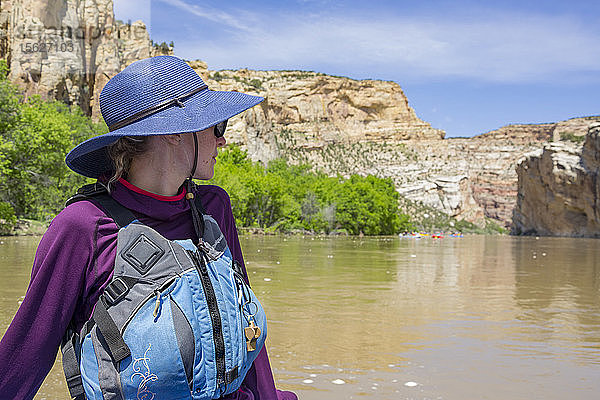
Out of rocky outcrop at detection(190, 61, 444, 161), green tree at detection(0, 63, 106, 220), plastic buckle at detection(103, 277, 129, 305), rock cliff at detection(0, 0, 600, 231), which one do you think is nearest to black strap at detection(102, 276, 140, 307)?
plastic buckle at detection(103, 277, 129, 305)

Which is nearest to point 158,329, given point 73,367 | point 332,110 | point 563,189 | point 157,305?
point 157,305

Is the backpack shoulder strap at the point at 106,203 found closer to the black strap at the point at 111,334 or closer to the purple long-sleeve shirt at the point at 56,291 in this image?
the purple long-sleeve shirt at the point at 56,291

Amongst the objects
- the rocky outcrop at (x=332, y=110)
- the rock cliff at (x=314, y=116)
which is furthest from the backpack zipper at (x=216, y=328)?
the rocky outcrop at (x=332, y=110)

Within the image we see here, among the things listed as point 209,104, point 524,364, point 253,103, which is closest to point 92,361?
point 209,104

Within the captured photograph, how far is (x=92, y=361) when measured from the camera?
1.41 metres

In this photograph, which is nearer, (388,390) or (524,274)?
(388,390)

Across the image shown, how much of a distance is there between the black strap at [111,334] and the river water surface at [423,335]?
3.33 meters

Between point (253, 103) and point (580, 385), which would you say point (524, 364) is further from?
point (253, 103)

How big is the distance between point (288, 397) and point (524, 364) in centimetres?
438

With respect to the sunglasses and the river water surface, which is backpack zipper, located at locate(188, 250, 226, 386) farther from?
the river water surface

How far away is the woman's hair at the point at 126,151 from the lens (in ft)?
5.29

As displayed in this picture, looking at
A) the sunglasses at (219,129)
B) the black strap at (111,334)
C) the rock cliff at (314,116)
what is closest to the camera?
the black strap at (111,334)

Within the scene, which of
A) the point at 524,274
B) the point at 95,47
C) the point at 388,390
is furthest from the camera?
the point at 95,47

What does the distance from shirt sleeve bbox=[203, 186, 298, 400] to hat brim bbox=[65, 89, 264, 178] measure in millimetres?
258
